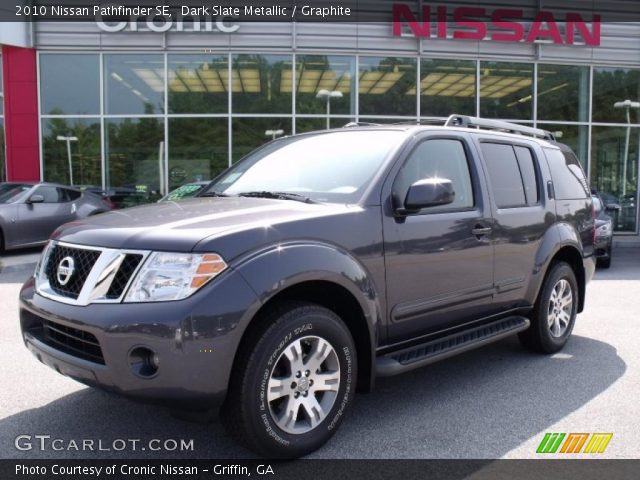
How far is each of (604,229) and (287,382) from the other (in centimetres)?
983

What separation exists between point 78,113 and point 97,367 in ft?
47.7

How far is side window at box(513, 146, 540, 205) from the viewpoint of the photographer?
15.6ft

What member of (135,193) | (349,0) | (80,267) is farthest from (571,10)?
(80,267)

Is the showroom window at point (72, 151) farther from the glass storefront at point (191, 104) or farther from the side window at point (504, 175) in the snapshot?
the side window at point (504, 175)

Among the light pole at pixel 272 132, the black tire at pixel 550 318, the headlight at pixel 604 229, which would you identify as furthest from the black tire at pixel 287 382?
the light pole at pixel 272 132

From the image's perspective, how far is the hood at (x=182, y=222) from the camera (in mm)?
2752

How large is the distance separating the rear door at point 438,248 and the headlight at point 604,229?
7.77 metres

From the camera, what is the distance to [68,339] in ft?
9.62

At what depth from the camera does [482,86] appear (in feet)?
53.0

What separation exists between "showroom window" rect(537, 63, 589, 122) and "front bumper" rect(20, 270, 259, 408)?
15824 mm

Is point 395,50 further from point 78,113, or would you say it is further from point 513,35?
point 78,113

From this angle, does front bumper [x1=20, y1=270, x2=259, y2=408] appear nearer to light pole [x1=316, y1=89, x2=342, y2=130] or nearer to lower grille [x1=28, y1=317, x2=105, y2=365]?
lower grille [x1=28, y1=317, x2=105, y2=365]

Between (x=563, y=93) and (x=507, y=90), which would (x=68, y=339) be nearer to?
(x=507, y=90)

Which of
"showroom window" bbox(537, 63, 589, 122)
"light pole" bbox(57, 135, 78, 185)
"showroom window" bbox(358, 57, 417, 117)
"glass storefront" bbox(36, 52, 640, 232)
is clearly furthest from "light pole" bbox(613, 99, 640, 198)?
"light pole" bbox(57, 135, 78, 185)
